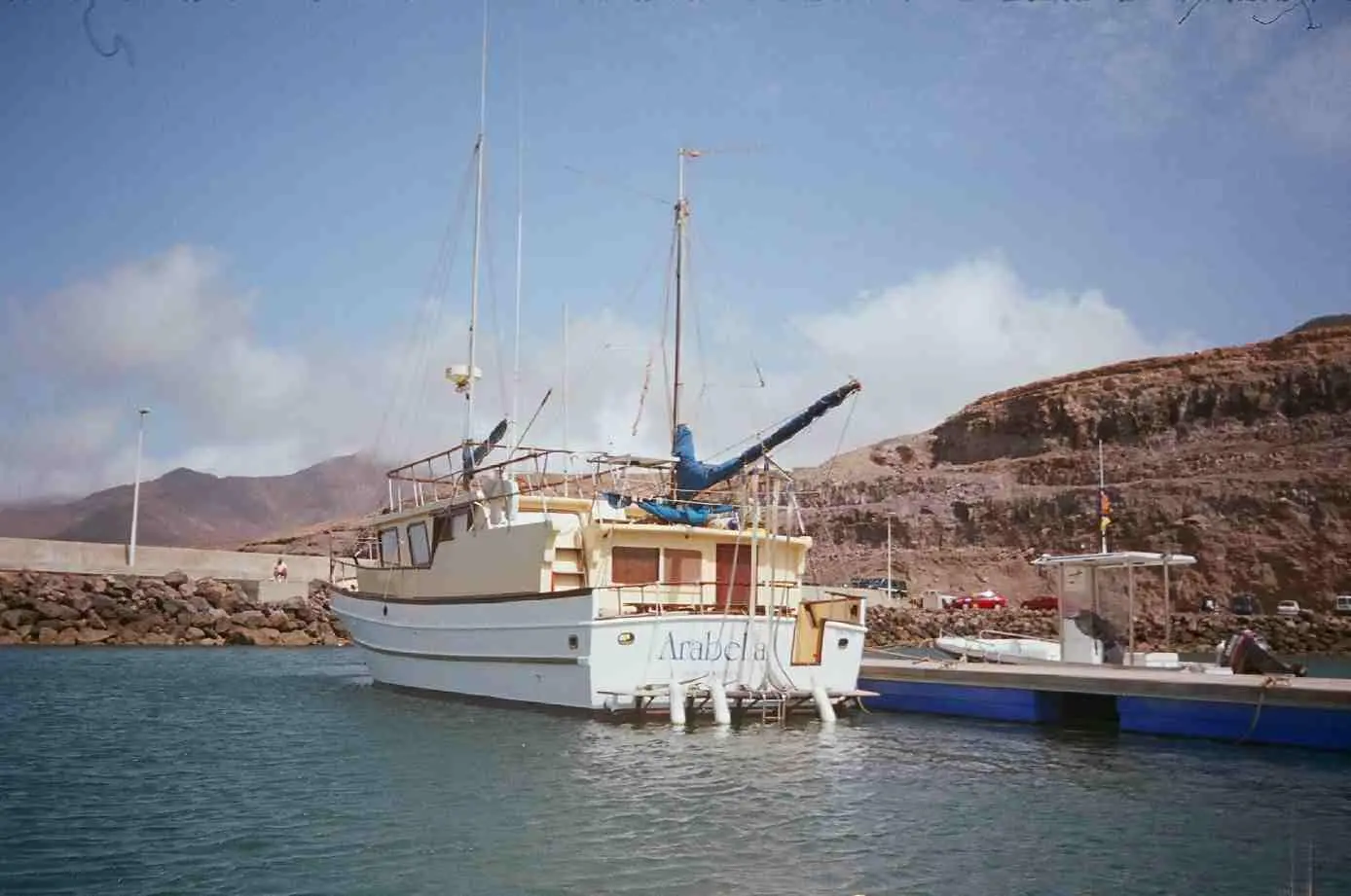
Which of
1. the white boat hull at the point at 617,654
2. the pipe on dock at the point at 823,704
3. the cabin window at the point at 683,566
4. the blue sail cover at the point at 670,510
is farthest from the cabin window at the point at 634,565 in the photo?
the pipe on dock at the point at 823,704

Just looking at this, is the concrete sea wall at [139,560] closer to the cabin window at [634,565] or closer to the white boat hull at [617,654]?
the white boat hull at [617,654]

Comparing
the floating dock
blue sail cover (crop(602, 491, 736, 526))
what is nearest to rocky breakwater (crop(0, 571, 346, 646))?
blue sail cover (crop(602, 491, 736, 526))

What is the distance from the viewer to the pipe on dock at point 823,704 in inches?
742

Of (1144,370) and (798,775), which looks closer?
(798,775)

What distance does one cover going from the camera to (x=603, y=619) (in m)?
18.1

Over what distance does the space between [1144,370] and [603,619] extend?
10698 cm

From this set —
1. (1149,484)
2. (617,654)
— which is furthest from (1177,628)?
(617,654)

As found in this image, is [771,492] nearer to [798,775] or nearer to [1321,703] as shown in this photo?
[798,775]

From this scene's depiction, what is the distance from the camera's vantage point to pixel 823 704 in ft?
62.1

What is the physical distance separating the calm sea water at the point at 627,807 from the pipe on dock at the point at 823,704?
497 millimetres

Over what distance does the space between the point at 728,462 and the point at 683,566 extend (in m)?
2.40

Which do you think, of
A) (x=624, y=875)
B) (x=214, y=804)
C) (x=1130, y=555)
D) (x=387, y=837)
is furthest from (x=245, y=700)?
(x=1130, y=555)

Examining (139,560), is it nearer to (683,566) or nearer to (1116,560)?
(683,566)

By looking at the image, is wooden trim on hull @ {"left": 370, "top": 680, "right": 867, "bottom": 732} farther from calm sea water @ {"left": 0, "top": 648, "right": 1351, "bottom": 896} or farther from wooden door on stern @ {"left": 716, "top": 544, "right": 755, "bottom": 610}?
wooden door on stern @ {"left": 716, "top": 544, "right": 755, "bottom": 610}
